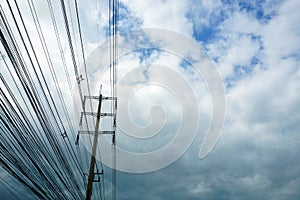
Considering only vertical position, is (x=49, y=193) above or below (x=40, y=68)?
below

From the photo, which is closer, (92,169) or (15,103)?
(15,103)

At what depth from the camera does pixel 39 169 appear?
37.4 ft

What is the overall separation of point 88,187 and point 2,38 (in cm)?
1359

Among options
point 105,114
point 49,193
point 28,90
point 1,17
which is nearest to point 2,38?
point 1,17

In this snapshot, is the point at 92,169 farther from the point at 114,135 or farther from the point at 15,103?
the point at 15,103

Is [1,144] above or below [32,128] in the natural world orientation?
below

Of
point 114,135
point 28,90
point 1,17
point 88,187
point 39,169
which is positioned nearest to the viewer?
point 1,17

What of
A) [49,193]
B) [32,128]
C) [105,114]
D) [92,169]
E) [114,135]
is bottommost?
[49,193]

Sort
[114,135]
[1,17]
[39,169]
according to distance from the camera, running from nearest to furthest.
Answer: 1. [1,17]
2. [39,169]
3. [114,135]

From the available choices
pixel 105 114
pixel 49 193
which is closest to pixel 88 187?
pixel 49 193

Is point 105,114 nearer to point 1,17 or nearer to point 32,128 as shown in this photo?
point 32,128

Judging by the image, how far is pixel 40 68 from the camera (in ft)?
25.9

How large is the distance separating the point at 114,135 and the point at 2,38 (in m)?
16.0

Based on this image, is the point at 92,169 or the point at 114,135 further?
the point at 114,135
